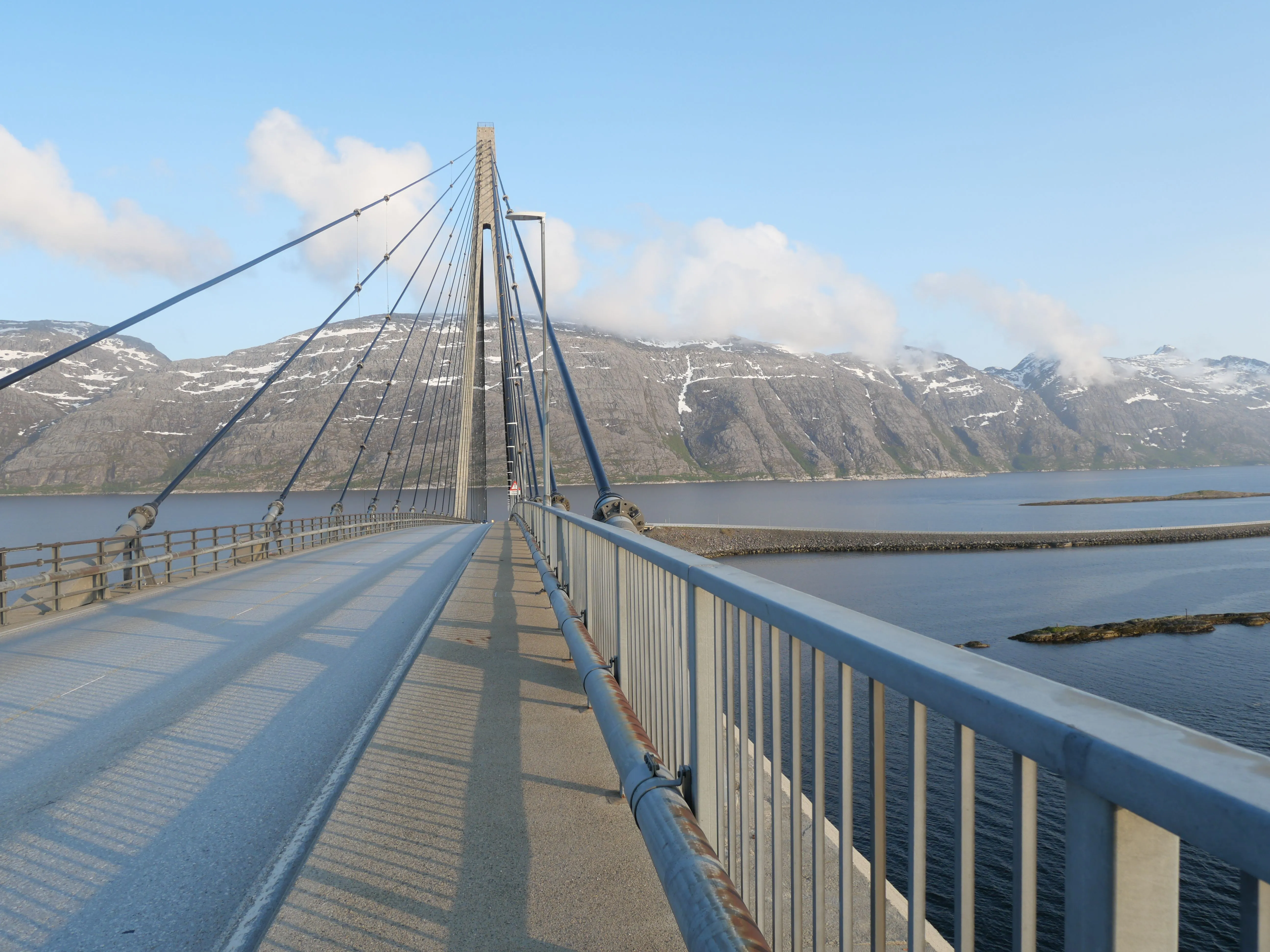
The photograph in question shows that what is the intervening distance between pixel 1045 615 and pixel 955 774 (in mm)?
50023

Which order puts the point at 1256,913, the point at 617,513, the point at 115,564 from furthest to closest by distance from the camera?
the point at 115,564 → the point at 617,513 → the point at 1256,913

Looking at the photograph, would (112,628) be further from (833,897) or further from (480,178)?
(480,178)

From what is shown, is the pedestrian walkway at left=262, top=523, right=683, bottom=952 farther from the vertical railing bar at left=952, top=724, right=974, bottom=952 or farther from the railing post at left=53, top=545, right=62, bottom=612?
the railing post at left=53, top=545, right=62, bottom=612

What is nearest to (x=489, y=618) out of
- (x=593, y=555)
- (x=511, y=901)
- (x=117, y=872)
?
(x=593, y=555)

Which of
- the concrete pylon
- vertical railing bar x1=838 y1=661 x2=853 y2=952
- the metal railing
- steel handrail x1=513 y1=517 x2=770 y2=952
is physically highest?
the concrete pylon

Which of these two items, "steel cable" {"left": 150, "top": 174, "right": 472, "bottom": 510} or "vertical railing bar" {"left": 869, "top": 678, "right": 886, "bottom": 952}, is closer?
"vertical railing bar" {"left": 869, "top": 678, "right": 886, "bottom": 952}

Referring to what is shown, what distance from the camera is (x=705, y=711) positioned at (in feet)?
10.3

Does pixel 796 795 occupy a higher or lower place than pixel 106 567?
higher

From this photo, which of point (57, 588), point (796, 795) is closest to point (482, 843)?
point (796, 795)

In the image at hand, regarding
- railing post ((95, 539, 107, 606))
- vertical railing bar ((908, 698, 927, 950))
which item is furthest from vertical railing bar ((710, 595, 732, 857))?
railing post ((95, 539, 107, 606))

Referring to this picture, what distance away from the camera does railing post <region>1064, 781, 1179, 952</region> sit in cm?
106

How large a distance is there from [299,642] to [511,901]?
768cm

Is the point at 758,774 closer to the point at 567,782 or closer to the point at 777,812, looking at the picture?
the point at 777,812

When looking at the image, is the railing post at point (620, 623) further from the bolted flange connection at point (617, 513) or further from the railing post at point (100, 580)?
the railing post at point (100, 580)
